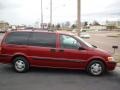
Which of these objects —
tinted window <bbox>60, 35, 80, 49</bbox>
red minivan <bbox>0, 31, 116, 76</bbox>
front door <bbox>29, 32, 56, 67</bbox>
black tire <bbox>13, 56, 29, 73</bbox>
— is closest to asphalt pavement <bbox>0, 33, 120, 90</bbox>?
black tire <bbox>13, 56, 29, 73</bbox>

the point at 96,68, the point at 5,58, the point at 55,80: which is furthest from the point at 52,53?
the point at 5,58

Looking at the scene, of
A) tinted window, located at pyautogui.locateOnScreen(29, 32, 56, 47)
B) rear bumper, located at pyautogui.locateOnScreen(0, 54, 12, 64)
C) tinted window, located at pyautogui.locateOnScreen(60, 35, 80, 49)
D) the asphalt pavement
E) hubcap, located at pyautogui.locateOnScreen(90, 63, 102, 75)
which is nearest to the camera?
the asphalt pavement

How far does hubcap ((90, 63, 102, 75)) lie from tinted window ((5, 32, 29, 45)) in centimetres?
274

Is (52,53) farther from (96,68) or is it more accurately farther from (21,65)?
(96,68)

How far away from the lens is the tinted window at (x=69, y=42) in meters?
10.3

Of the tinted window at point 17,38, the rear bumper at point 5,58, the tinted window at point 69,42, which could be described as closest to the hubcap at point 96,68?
the tinted window at point 69,42

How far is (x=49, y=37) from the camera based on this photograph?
10531 millimetres

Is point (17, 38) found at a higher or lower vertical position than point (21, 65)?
higher

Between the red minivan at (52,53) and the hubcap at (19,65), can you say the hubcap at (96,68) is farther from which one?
the hubcap at (19,65)

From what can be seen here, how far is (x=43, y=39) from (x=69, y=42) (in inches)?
39.6

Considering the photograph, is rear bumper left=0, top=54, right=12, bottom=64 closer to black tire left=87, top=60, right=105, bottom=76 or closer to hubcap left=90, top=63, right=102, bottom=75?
black tire left=87, top=60, right=105, bottom=76

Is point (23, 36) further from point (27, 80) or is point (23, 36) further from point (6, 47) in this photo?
point (27, 80)

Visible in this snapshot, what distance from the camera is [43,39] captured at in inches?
415

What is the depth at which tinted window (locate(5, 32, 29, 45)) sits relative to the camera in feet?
35.1
